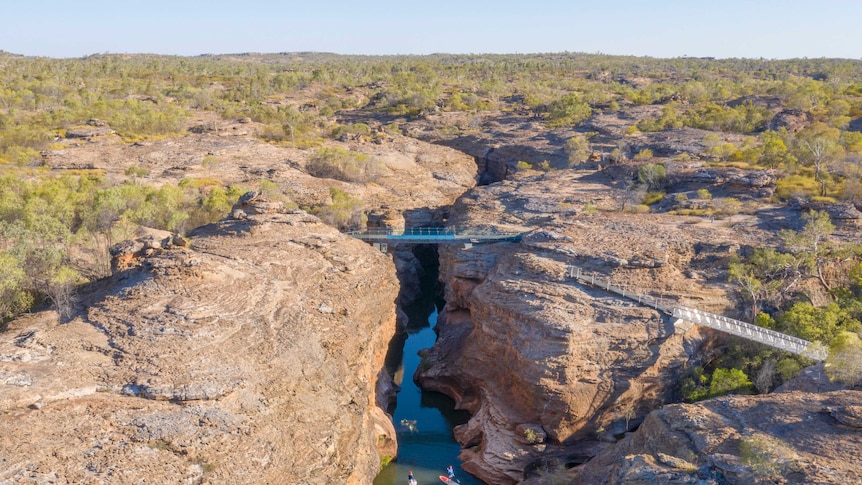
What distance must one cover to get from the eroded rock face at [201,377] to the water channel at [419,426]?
179 centimetres

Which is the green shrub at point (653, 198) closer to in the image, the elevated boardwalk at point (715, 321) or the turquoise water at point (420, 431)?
the elevated boardwalk at point (715, 321)

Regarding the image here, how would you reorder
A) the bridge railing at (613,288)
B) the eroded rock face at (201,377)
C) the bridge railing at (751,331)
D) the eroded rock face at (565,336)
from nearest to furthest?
the eroded rock face at (201,377)
the bridge railing at (751,331)
the eroded rock face at (565,336)
the bridge railing at (613,288)

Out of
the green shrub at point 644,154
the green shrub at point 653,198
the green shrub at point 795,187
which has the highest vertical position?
the green shrub at point 644,154

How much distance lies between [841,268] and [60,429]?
3672cm

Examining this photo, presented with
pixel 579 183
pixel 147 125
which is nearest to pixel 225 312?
pixel 579 183

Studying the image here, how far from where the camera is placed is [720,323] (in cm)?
3012

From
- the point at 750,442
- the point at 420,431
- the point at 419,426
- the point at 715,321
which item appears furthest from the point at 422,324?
the point at 750,442

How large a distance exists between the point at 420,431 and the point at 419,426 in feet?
1.62

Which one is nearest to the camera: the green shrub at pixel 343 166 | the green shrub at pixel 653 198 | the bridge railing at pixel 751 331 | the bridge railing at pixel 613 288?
Result: the bridge railing at pixel 751 331

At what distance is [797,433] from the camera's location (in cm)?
1958

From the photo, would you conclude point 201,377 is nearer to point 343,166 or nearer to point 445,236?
point 445,236

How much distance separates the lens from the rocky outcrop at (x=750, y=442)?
698 inches

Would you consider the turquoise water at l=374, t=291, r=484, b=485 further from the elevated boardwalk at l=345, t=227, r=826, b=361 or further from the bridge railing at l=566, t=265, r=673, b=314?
the elevated boardwalk at l=345, t=227, r=826, b=361

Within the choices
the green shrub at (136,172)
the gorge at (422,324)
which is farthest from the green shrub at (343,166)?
the green shrub at (136,172)
